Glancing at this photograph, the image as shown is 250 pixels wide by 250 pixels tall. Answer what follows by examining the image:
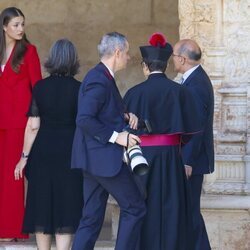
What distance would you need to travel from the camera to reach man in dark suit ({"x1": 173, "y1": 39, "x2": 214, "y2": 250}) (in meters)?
8.21

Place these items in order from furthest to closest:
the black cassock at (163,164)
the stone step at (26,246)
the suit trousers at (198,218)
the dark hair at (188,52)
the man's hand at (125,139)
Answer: the stone step at (26,246) → the dark hair at (188,52) → the suit trousers at (198,218) → the black cassock at (163,164) → the man's hand at (125,139)

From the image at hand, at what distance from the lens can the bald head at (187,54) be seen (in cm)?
834

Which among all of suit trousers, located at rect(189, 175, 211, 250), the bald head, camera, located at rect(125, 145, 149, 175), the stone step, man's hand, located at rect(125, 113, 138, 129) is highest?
the bald head

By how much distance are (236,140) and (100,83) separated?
165 cm

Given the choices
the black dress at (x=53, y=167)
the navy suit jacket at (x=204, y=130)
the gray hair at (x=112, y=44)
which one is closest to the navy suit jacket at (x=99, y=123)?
the gray hair at (x=112, y=44)

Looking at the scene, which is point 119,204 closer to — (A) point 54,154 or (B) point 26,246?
(A) point 54,154

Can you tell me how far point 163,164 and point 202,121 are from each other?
48 centimetres

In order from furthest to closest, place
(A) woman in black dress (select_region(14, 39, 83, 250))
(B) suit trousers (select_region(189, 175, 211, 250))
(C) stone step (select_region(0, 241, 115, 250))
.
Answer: (C) stone step (select_region(0, 241, 115, 250)), (A) woman in black dress (select_region(14, 39, 83, 250)), (B) suit trousers (select_region(189, 175, 211, 250))

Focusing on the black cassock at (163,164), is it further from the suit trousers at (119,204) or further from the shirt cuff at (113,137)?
the shirt cuff at (113,137)

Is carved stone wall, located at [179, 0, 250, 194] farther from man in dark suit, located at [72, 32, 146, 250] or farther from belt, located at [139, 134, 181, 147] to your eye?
man in dark suit, located at [72, 32, 146, 250]

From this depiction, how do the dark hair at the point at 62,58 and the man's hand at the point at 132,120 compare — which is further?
the dark hair at the point at 62,58

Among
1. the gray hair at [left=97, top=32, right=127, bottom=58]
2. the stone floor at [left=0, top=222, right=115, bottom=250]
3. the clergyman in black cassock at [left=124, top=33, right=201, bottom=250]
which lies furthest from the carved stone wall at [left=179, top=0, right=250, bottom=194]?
the gray hair at [left=97, top=32, right=127, bottom=58]

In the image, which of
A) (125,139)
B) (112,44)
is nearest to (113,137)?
(125,139)

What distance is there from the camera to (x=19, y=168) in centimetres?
848
